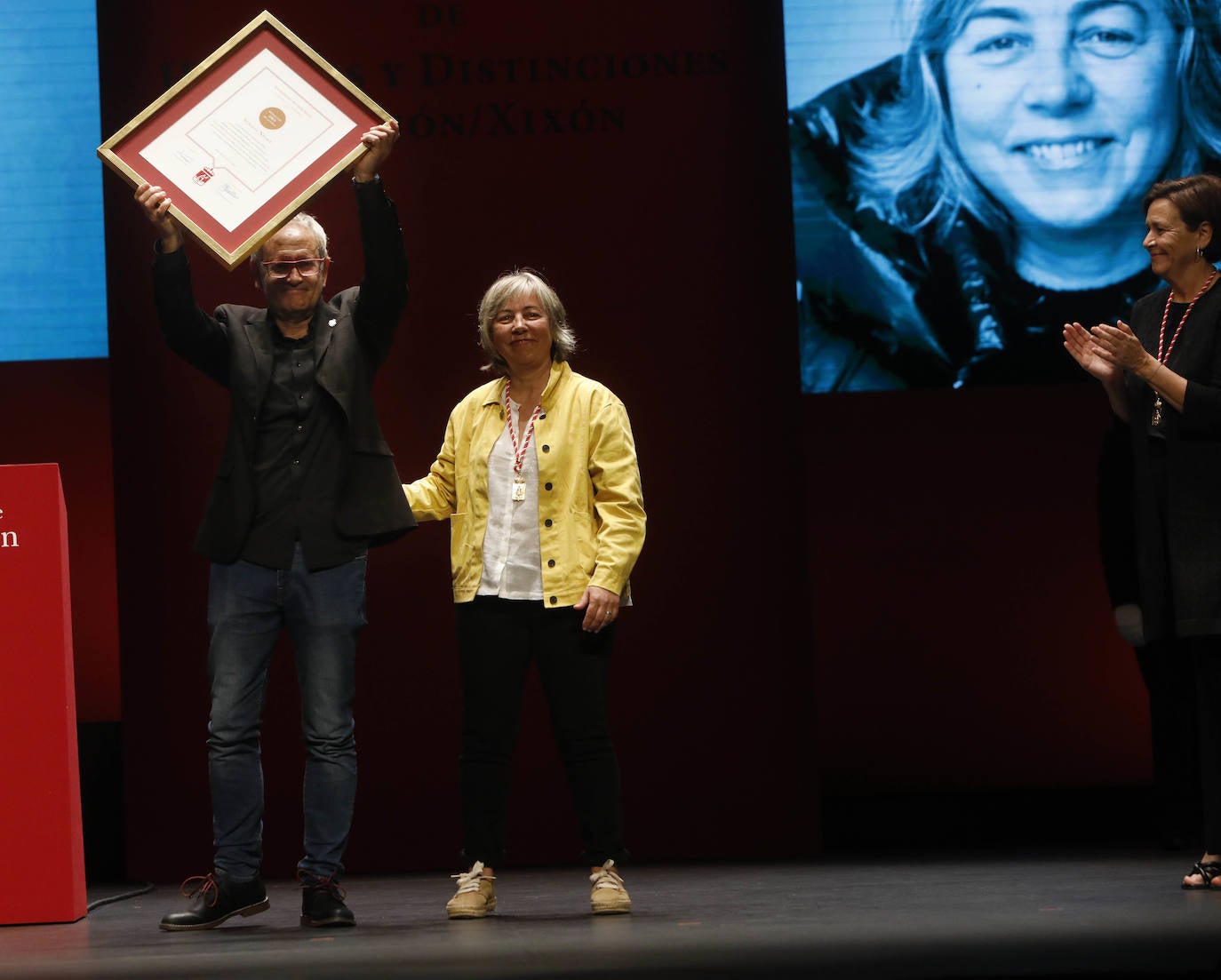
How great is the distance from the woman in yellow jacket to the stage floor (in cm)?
23

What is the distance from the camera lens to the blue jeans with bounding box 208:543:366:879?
10.7ft

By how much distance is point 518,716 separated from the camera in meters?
3.39

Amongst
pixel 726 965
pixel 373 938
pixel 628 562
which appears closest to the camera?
pixel 726 965

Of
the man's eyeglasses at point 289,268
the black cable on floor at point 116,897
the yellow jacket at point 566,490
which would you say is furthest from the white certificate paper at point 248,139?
the black cable on floor at point 116,897

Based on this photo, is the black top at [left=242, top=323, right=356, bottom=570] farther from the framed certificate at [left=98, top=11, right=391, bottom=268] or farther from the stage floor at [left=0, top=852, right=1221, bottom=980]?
the stage floor at [left=0, top=852, right=1221, bottom=980]

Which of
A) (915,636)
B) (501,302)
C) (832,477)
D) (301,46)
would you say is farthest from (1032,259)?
(301,46)

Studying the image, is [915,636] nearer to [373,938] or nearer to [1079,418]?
[1079,418]

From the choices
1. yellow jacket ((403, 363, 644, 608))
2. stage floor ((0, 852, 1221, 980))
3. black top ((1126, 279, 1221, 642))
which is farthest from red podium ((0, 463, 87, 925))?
black top ((1126, 279, 1221, 642))

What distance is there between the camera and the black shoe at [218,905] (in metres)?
3.27

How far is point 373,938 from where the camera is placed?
3.01m

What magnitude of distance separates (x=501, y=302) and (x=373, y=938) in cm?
138

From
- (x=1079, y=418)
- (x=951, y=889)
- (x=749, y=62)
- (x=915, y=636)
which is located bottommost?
(x=951, y=889)

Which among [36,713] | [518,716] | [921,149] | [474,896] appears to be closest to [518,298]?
[518,716]

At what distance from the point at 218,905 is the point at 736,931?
3.62 ft
